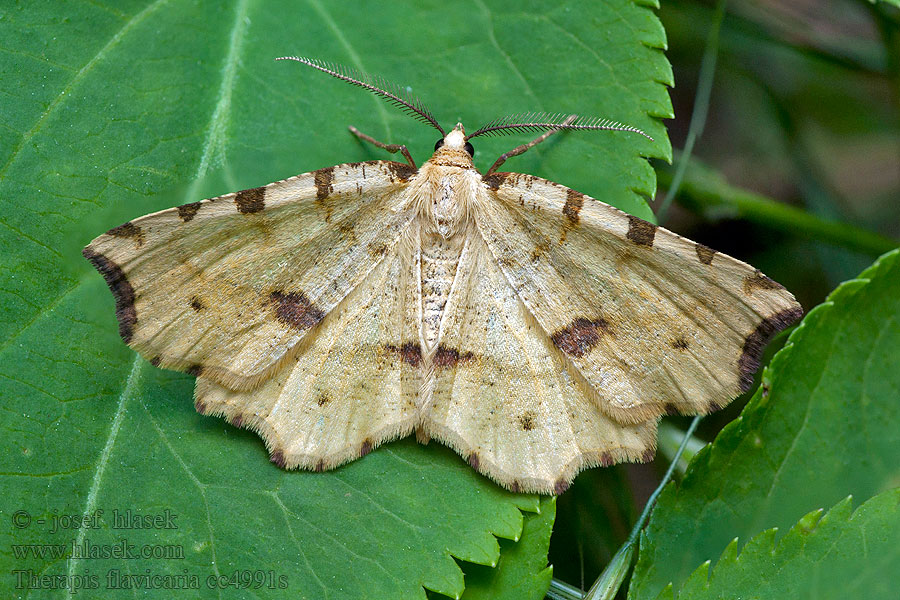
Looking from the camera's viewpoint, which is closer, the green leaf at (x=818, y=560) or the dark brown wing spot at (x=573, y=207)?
the green leaf at (x=818, y=560)

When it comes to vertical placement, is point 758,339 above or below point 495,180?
below

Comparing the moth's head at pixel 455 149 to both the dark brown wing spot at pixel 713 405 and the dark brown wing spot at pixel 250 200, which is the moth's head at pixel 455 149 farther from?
the dark brown wing spot at pixel 713 405

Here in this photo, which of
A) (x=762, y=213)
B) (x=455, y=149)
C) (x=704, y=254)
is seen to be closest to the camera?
(x=704, y=254)

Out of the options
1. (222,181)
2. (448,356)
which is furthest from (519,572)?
(222,181)

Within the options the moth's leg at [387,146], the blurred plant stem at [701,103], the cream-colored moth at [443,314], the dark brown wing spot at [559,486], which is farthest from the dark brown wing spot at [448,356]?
the blurred plant stem at [701,103]

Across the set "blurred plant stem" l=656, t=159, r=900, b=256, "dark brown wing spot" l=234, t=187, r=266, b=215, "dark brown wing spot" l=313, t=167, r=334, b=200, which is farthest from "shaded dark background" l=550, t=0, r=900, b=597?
"dark brown wing spot" l=234, t=187, r=266, b=215

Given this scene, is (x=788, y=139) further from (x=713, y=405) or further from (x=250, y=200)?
(x=250, y=200)
